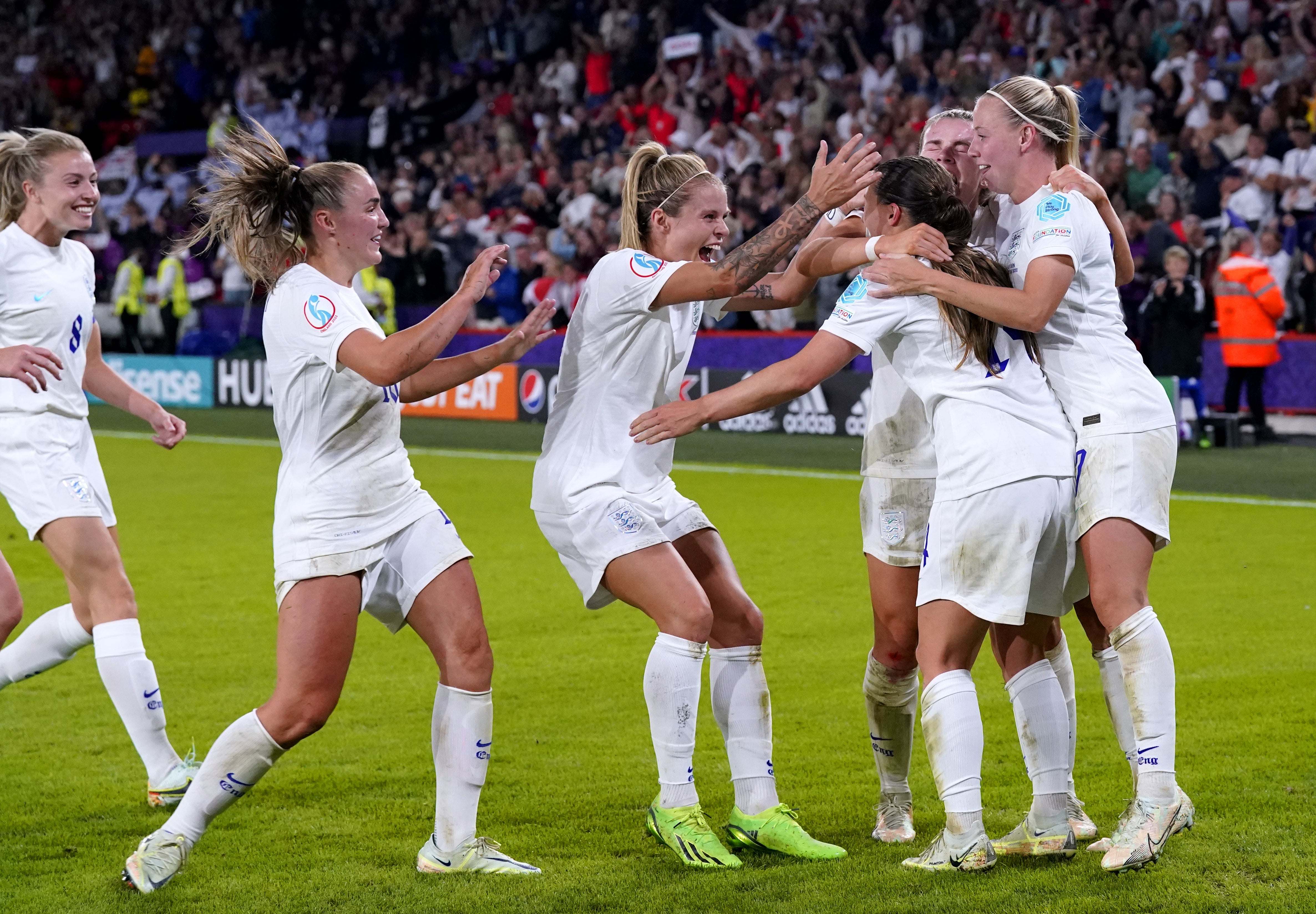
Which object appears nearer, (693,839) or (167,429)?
(693,839)

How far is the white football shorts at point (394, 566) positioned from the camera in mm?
4070

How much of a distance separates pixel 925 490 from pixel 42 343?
A: 309 centimetres

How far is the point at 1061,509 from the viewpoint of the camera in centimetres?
401

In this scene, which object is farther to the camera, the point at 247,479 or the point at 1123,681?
the point at 247,479

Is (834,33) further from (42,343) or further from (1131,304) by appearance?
(42,343)

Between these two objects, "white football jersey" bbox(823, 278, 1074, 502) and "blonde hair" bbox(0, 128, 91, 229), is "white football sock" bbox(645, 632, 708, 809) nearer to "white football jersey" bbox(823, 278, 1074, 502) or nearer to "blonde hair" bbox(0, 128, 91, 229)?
"white football jersey" bbox(823, 278, 1074, 502)

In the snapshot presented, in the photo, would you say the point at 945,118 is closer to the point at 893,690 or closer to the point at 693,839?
the point at 893,690

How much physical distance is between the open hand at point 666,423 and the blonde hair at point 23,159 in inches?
94.8

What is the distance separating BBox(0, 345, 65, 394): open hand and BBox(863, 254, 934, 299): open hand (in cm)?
250

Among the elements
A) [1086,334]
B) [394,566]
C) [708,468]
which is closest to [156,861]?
[394,566]

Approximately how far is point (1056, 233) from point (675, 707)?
65.9 inches

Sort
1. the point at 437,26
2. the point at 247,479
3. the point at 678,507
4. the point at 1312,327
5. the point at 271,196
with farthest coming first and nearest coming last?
the point at 437,26 < the point at 1312,327 < the point at 247,479 < the point at 678,507 < the point at 271,196

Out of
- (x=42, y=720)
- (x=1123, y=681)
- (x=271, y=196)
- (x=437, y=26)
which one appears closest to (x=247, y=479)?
(x=42, y=720)

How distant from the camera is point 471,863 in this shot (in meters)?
4.20
